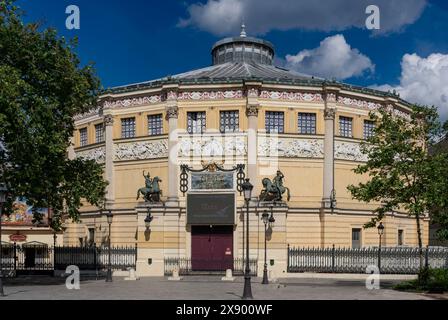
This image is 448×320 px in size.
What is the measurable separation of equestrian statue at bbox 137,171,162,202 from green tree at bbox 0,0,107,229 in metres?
8.44

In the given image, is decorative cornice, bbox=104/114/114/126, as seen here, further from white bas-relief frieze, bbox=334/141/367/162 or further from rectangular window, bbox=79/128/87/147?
white bas-relief frieze, bbox=334/141/367/162

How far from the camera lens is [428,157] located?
28.7 meters

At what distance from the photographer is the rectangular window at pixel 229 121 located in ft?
138

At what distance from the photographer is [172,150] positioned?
4197 cm

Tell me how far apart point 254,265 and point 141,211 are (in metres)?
8.89

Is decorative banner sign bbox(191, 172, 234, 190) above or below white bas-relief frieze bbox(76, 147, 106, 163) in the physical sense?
below

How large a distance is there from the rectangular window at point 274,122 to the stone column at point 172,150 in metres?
6.91

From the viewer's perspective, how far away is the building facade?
133ft

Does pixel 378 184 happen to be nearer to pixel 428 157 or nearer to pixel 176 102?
pixel 428 157

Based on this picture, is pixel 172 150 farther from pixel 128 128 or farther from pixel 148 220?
pixel 148 220

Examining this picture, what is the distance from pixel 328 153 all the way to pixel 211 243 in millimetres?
11150

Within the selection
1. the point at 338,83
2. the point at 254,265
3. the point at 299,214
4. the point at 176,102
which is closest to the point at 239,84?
the point at 176,102

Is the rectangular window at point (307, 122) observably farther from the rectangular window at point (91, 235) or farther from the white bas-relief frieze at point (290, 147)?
the rectangular window at point (91, 235)

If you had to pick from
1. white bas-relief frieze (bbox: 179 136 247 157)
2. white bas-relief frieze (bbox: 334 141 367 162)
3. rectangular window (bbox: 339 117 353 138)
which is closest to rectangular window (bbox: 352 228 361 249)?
white bas-relief frieze (bbox: 334 141 367 162)
